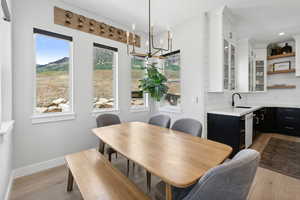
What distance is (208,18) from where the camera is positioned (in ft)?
9.96

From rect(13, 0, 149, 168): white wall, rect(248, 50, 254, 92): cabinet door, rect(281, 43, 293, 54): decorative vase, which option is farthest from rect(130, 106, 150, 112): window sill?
rect(281, 43, 293, 54): decorative vase

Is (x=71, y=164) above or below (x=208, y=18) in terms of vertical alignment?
below

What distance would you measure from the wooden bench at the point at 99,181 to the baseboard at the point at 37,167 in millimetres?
1050

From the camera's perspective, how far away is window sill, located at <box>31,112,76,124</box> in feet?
7.64

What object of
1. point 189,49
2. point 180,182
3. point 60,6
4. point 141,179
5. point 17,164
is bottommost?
point 141,179

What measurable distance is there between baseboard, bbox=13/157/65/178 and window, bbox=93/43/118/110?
116 centimetres

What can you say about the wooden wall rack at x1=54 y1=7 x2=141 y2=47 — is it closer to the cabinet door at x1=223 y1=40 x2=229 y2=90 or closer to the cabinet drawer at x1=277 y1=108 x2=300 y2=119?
the cabinet door at x1=223 y1=40 x2=229 y2=90

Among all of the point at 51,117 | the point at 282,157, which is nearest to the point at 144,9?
the point at 51,117

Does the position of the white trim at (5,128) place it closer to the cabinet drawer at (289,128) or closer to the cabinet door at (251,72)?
the cabinet door at (251,72)

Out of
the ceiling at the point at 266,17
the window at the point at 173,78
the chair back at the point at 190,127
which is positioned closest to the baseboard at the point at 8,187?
the chair back at the point at 190,127

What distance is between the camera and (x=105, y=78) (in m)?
3.31

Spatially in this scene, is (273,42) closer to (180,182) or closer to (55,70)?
(180,182)

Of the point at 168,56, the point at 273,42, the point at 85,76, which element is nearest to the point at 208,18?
the point at 168,56

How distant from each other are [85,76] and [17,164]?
176 cm
